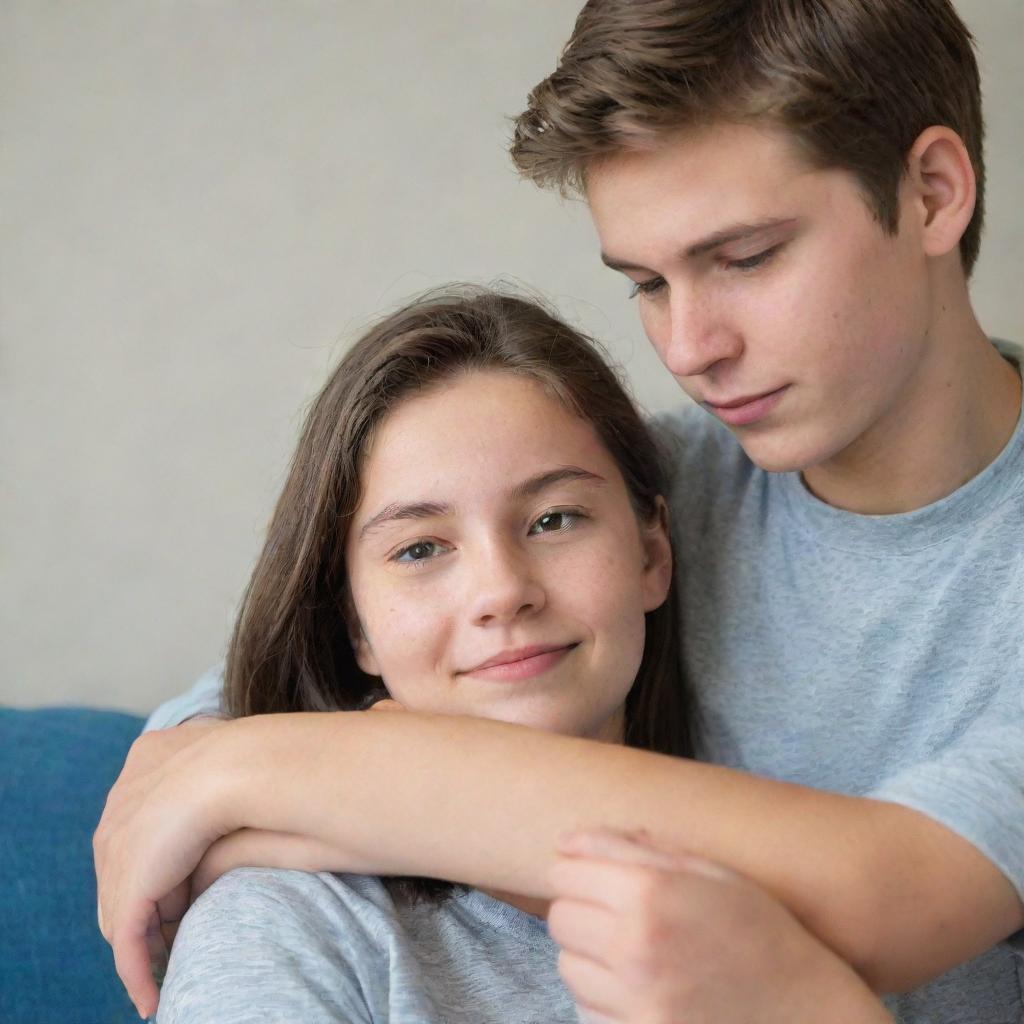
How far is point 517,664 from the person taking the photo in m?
1.29

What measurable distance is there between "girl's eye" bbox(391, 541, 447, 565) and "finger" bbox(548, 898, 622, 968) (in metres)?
0.46

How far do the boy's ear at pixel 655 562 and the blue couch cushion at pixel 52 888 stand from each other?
0.86 m

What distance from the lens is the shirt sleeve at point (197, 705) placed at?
1596mm

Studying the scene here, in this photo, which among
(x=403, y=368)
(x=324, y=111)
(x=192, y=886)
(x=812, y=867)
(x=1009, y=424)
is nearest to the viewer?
(x=812, y=867)

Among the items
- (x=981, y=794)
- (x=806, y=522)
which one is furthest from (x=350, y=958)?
(x=806, y=522)

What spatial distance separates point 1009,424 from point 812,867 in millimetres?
750

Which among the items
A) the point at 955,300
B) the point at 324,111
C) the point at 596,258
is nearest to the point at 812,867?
the point at 955,300

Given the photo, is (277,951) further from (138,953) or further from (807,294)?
(807,294)

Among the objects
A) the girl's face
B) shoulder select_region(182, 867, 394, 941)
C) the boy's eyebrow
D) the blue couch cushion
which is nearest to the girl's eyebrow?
the girl's face

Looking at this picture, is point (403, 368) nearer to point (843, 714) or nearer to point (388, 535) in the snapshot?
point (388, 535)

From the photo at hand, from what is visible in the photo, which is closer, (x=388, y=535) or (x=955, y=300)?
(x=388, y=535)

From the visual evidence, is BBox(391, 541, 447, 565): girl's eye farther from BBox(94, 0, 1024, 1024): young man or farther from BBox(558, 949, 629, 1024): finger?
BBox(558, 949, 629, 1024): finger

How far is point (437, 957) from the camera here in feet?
4.08

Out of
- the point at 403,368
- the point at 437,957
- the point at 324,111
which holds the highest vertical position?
the point at 324,111
